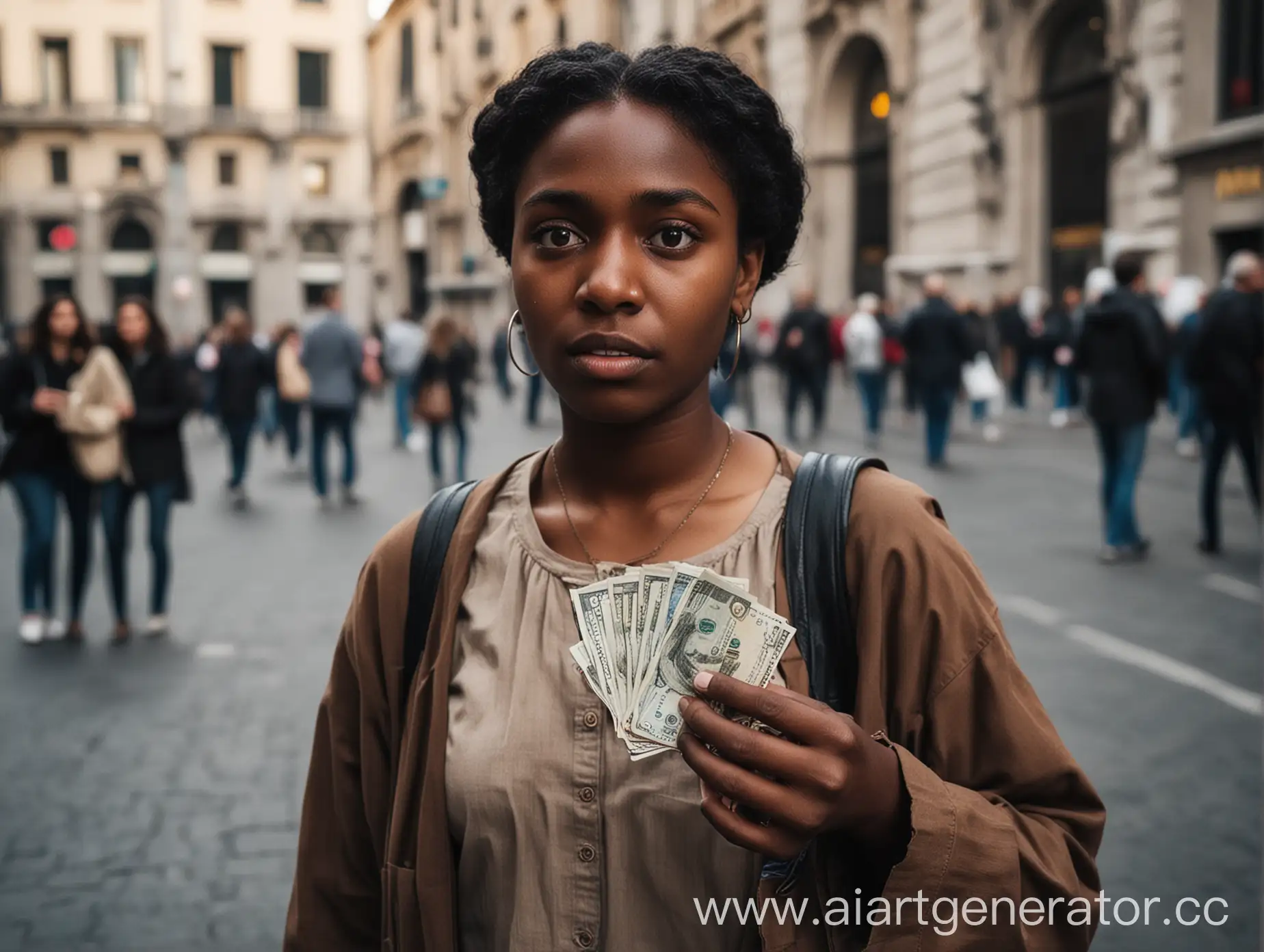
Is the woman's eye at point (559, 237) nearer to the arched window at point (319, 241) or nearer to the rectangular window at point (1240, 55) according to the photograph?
the rectangular window at point (1240, 55)

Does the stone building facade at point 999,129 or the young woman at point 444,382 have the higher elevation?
the stone building facade at point 999,129

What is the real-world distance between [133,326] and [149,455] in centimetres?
87

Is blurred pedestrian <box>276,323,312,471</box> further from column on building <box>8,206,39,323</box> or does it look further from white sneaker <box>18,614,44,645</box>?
column on building <box>8,206,39,323</box>

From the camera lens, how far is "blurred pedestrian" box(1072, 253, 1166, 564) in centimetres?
889

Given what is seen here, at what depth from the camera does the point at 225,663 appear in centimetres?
684

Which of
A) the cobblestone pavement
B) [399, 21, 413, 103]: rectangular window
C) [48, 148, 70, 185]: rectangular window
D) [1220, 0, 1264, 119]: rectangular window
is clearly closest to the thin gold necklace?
the cobblestone pavement

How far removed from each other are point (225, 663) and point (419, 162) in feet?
153

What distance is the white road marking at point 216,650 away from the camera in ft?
23.0

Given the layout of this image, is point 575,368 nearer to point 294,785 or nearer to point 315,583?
point 294,785

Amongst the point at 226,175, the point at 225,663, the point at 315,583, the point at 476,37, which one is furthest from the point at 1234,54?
the point at 226,175

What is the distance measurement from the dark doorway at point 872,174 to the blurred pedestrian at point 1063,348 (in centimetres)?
701

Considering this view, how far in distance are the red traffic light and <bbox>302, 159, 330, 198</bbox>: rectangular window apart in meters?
9.70

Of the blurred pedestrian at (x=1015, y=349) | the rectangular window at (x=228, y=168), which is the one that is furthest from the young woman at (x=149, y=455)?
the rectangular window at (x=228, y=168)

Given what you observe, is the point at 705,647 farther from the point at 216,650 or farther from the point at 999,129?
the point at 999,129
